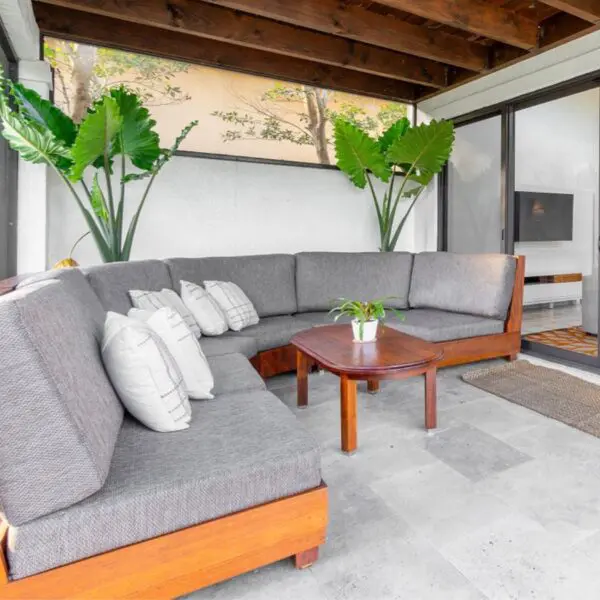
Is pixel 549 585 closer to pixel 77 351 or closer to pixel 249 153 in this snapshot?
pixel 77 351

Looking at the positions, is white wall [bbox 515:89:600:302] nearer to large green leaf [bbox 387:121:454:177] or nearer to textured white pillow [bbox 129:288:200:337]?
large green leaf [bbox 387:121:454:177]

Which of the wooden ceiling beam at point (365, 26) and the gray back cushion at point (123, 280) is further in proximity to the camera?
the wooden ceiling beam at point (365, 26)

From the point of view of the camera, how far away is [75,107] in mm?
3330

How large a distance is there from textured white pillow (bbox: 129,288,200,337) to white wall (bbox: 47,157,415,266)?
1.07 meters

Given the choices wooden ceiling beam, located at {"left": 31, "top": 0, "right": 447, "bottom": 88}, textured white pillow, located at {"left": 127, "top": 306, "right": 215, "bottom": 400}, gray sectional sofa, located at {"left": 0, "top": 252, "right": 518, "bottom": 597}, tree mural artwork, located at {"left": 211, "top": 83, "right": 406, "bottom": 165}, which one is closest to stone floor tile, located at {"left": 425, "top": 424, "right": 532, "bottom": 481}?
gray sectional sofa, located at {"left": 0, "top": 252, "right": 518, "bottom": 597}

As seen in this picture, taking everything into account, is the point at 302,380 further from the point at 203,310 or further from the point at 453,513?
the point at 453,513

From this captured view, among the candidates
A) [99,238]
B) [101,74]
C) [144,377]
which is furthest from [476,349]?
[101,74]

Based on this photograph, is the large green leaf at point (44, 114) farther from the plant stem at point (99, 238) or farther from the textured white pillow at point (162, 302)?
the textured white pillow at point (162, 302)

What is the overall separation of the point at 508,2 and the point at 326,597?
156 inches

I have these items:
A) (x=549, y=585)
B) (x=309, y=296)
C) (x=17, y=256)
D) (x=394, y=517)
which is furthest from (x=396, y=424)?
(x=17, y=256)

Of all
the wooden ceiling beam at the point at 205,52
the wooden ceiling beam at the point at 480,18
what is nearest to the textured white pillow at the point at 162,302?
the wooden ceiling beam at the point at 205,52

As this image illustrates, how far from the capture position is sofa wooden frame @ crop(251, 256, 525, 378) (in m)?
3.09

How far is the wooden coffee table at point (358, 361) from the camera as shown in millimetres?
2029

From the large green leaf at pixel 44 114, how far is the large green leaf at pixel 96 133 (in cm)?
26
